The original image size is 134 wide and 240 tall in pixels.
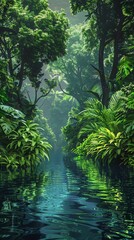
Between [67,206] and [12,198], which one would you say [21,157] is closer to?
[12,198]

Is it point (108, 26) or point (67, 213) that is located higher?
point (108, 26)

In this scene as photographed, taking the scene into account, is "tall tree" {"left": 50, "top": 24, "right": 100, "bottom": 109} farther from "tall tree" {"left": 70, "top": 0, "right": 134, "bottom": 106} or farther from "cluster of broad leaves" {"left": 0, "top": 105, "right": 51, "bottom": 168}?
"cluster of broad leaves" {"left": 0, "top": 105, "right": 51, "bottom": 168}

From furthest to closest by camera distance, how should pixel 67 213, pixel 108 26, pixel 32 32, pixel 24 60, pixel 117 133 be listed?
1. pixel 108 26
2. pixel 24 60
3. pixel 32 32
4. pixel 117 133
5. pixel 67 213

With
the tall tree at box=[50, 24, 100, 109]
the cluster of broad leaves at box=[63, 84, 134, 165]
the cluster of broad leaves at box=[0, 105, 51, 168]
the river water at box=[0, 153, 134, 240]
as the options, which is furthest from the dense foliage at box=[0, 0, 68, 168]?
the tall tree at box=[50, 24, 100, 109]

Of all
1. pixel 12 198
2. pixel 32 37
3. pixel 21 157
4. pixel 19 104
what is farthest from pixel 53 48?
pixel 12 198

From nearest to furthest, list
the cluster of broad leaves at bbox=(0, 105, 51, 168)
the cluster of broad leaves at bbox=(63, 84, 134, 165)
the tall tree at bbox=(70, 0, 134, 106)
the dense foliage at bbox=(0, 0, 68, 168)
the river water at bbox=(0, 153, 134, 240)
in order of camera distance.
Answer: the river water at bbox=(0, 153, 134, 240)
the cluster of broad leaves at bbox=(63, 84, 134, 165)
the cluster of broad leaves at bbox=(0, 105, 51, 168)
the dense foliage at bbox=(0, 0, 68, 168)
the tall tree at bbox=(70, 0, 134, 106)

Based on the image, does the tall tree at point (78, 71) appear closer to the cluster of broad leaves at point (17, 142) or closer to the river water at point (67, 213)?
the cluster of broad leaves at point (17, 142)

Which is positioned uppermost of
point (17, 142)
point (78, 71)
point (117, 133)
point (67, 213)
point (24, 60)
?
point (78, 71)

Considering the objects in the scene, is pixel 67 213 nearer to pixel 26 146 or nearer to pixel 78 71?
pixel 26 146

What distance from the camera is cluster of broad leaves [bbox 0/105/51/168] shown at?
1130 cm

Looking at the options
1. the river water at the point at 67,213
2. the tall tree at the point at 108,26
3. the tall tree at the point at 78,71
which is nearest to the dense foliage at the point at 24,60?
the tall tree at the point at 108,26

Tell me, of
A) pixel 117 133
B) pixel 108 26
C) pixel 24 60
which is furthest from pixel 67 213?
pixel 108 26

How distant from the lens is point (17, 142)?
1191 cm

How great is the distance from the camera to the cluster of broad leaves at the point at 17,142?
1130 centimetres
